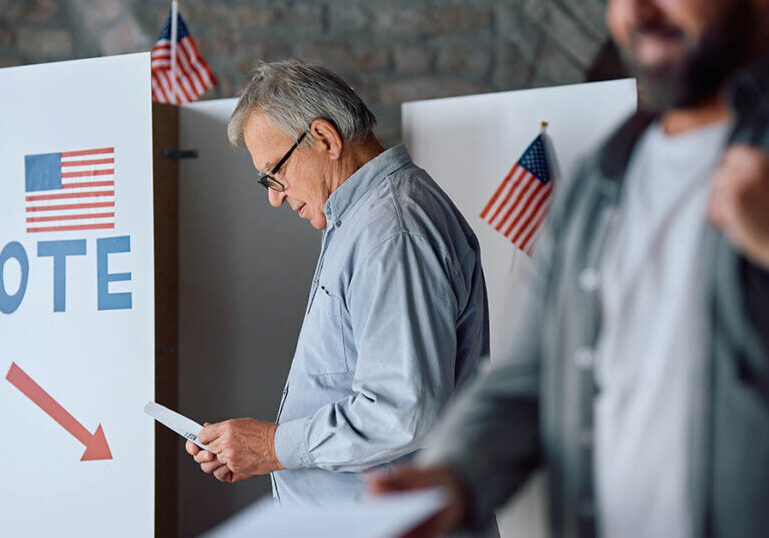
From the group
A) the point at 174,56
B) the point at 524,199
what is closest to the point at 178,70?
the point at 174,56

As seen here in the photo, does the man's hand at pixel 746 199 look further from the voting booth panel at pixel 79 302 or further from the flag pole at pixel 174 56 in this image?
the flag pole at pixel 174 56

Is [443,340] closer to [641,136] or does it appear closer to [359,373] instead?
[359,373]

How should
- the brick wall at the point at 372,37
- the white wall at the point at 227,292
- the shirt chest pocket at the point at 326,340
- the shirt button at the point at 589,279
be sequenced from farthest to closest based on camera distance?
the brick wall at the point at 372,37
the white wall at the point at 227,292
the shirt chest pocket at the point at 326,340
the shirt button at the point at 589,279

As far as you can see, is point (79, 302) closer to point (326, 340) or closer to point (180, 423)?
point (180, 423)

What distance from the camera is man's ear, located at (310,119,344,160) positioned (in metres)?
1.66

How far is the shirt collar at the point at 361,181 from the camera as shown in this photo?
5.40ft

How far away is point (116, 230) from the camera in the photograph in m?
2.16

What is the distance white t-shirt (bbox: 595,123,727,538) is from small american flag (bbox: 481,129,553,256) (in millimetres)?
1793

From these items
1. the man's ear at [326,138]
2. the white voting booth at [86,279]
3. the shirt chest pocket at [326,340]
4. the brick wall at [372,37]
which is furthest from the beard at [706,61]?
the brick wall at [372,37]

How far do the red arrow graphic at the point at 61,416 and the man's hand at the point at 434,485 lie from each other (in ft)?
5.33

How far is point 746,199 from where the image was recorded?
56cm

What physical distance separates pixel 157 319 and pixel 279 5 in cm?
171

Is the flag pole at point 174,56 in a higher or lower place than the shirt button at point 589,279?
higher

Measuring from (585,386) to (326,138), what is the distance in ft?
3.57
